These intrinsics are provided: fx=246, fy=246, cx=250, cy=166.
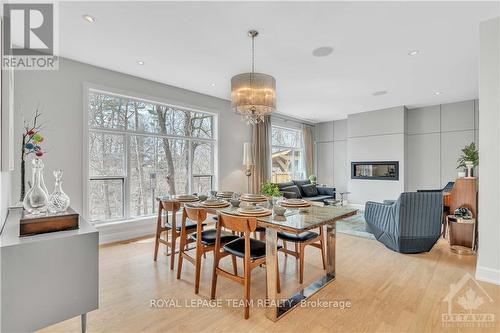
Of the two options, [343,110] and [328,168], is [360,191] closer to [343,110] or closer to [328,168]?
[328,168]

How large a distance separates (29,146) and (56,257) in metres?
0.95

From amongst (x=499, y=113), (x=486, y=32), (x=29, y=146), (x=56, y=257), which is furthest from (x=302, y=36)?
(x=56, y=257)

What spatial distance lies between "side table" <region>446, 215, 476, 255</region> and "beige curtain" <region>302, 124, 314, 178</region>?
469 centimetres

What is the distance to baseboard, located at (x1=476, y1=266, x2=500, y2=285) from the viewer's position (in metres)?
2.58

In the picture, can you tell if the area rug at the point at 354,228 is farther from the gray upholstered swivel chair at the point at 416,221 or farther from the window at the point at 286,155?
the window at the point at 286,155

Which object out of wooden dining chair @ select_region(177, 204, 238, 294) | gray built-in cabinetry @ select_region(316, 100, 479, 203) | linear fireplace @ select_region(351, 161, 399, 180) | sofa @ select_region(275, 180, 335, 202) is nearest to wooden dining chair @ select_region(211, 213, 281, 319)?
wooden dining chair @ select_region(177, 204, 238, 294)

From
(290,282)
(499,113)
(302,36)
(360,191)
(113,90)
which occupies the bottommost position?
(290,282)

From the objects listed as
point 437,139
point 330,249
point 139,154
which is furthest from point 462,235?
point 139,154

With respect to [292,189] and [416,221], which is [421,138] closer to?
[292,189]

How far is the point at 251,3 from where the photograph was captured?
231cm

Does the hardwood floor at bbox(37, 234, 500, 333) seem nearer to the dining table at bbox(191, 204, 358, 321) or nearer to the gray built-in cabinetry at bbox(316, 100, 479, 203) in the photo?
the dining table at bbox(191, 204, 358, 321)

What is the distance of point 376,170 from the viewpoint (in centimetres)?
677

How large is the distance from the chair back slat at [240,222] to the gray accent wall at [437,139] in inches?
238

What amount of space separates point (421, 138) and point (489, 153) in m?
4.37
